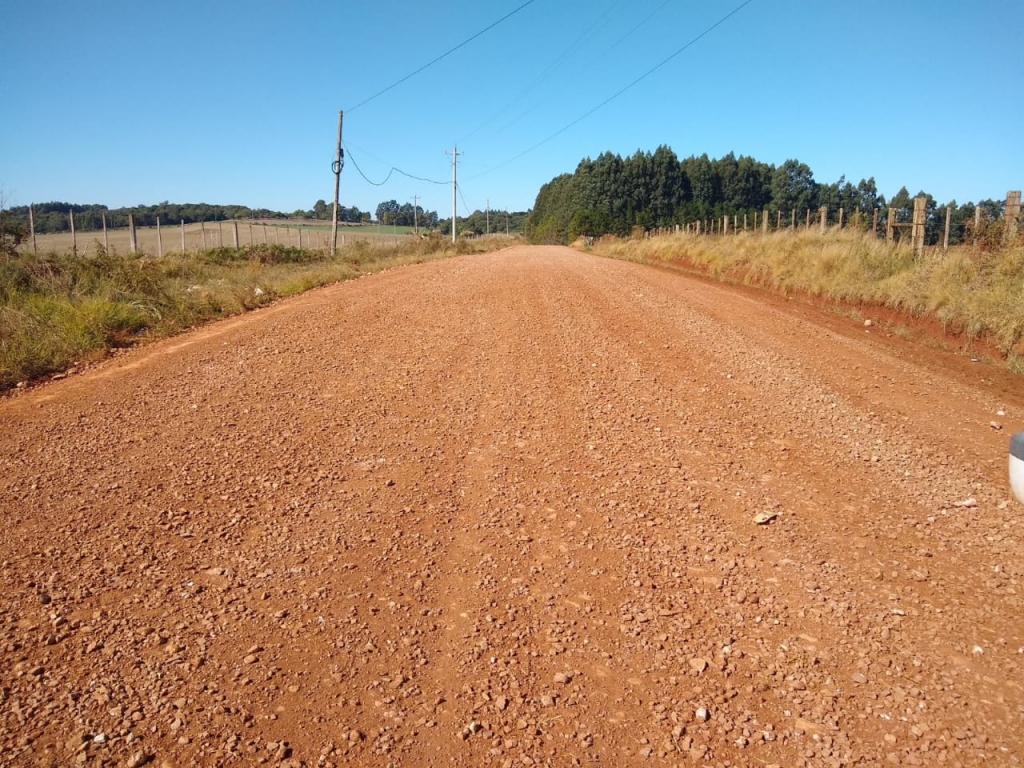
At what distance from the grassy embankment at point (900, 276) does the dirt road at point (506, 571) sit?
4.53 metres

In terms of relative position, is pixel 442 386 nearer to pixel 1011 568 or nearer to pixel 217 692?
pixel 217 692

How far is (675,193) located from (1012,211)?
234ft

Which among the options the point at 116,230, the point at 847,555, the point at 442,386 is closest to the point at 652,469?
the point at 847,555

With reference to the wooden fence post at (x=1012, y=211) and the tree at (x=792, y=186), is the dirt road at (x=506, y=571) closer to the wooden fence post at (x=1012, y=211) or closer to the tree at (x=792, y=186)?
the wooden fence post at (x=1012, y=211)

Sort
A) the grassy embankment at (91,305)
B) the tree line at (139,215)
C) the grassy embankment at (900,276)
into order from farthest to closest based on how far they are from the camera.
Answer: the tree line at (139,215) < the grassy embankment at (900,276) < the grassy embankment at (91,305)

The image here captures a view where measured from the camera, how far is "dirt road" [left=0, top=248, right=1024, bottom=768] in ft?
8.07

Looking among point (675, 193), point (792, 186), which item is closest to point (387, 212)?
point (675, 193)

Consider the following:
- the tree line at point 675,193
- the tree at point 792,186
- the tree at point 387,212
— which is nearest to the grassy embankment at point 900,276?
the tree line at point 675,193

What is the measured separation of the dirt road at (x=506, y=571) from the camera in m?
2.46

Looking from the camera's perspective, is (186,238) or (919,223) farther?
(186,238)

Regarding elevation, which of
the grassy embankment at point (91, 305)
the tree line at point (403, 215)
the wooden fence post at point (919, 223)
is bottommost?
the grassy embankment at point (91, 305)

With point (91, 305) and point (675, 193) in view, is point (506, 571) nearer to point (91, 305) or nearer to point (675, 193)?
point (91, 305)

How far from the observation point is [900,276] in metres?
12.9

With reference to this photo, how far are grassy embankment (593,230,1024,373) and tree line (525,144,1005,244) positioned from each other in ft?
163
